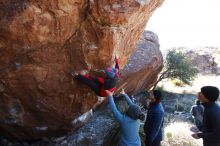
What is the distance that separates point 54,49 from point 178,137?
16.8 feet

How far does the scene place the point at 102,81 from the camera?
7.48 metres

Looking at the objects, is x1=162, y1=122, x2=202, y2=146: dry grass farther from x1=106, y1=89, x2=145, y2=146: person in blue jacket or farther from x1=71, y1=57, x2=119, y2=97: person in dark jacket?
x1=106, y1=89, x2=145, y2=146: person in blue jacket

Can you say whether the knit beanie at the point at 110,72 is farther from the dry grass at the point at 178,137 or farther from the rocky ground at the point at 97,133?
the dry grass at the point at 178,137

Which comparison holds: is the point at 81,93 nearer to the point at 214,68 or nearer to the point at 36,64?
the point at 36,64

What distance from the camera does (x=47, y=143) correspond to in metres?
9.84

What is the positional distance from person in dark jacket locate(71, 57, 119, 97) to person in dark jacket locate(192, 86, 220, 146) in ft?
5.67

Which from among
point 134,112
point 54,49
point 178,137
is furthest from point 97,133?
point 134,112

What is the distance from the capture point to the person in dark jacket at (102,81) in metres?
7.32

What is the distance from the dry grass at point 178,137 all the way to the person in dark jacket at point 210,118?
4.07 metres

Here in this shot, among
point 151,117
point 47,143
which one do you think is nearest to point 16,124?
point 47,143

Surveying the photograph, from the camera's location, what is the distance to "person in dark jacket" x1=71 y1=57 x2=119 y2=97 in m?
7.32

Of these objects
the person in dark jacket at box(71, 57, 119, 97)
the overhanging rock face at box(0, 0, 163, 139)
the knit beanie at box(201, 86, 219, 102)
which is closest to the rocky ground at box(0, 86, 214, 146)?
the overhanging rock face at box(0, 0, 163, 139)

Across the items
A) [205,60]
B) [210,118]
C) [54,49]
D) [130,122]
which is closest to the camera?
[210,118]

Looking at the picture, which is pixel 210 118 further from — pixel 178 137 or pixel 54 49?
pixel 178 137
